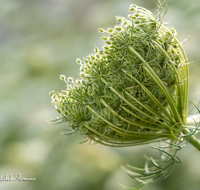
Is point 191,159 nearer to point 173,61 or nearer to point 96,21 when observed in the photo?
point 173,61

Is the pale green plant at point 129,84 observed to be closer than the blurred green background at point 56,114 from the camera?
Yes

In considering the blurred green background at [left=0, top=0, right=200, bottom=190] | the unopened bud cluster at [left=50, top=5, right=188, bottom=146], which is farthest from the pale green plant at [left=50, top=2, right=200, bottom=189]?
the blurred green background at [left=0, top=0, right=200, bottom=190]

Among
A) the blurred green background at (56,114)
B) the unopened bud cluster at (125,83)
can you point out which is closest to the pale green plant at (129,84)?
the unopened bud cluster at (125,83)

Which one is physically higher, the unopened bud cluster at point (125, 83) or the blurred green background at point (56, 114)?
the blurred green background at point (56, 114)

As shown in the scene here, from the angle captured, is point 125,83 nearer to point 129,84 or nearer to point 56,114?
point 129,84

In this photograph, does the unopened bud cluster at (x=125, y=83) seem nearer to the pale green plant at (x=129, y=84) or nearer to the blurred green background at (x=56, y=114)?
the pale green plant at (x=129, y=84)

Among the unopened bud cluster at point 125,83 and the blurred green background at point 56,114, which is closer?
the unopened bud cluster at point 125,83

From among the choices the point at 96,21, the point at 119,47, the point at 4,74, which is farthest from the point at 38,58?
the point at 119,47

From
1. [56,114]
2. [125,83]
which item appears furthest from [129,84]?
[56,114]
